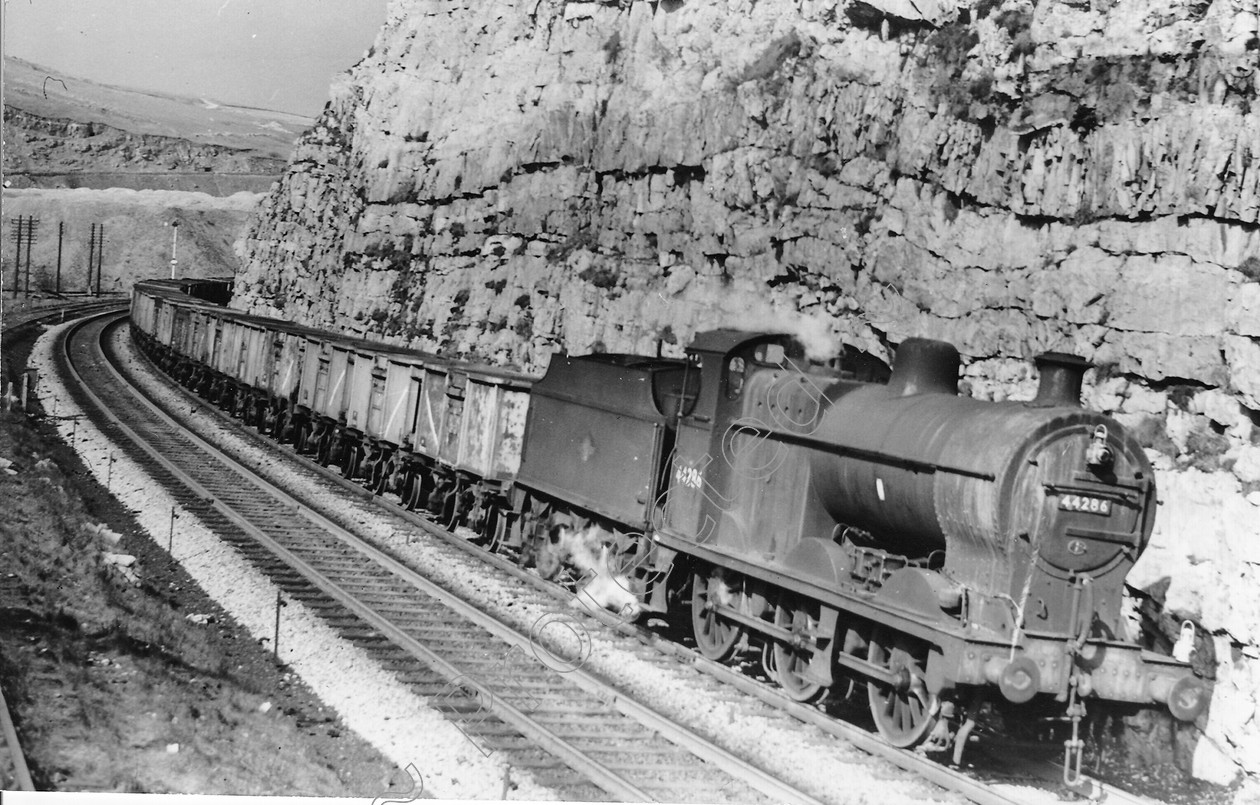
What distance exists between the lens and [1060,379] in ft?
26.1

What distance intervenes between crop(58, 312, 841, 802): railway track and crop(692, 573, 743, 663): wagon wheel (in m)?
1.32

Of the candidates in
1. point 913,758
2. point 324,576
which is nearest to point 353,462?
point 324,576

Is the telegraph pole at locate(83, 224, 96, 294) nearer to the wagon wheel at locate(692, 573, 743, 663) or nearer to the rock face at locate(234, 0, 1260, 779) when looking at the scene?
the rock face at locate(234, 0, 1260, 779)

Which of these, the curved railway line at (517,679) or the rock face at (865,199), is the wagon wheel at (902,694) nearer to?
the curved railway line at (517,679)

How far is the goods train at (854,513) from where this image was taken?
747 centimetres

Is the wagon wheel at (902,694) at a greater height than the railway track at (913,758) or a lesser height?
greater

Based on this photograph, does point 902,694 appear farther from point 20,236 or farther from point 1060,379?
point 20,236

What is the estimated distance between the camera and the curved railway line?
746 centimetres

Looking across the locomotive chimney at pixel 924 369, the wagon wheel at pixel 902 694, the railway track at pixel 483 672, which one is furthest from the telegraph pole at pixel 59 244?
the wagon wheel at pixel 902 694

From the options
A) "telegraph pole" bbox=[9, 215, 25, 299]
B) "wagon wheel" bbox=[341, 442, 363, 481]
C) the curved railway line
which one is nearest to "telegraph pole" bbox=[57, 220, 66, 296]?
"telegraph pole" bbox=[9, 215, 25, 299]

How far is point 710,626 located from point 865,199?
35.8 feet

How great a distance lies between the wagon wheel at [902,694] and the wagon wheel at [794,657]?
21.6 inches

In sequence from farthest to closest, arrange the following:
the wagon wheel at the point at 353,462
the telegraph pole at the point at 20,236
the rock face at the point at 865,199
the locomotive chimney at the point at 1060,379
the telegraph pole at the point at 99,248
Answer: the telegraph pole at the point at 99,248 → the telegraph pole at the point at 20,236 → the wagon wheel at the point at 353,462 → the rock face at the point at 865,199 → the locomotive chimney at the point at 1060,379

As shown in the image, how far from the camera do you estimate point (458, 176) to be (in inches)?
1268
